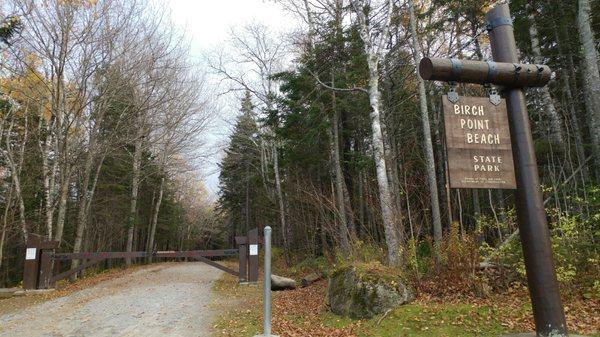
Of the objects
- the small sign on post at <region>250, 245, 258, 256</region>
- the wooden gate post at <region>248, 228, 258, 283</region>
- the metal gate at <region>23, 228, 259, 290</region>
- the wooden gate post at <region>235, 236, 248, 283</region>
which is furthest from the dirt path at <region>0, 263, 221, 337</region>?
the small sign on post at <region>250, 245, 258, 256</region>

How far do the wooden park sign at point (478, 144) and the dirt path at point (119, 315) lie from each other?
4.99m

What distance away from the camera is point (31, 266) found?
38.4 feet

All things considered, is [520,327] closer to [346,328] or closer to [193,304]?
[346,328]

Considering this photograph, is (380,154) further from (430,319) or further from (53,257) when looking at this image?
(53,257)

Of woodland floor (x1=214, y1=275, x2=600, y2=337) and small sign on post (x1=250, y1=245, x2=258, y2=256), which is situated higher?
small sign on post (x1=250, y1=245, x2=258, y2=256)

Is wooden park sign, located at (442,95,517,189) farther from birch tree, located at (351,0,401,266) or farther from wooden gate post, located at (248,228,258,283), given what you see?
wooden gate post, located at (248,228,258,283)

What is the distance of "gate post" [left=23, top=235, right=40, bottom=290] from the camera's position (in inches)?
457

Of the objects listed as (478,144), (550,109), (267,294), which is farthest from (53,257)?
(550,109)

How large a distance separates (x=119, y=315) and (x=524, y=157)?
7.75 metres

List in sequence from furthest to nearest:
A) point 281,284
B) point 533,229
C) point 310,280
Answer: point 310,280, point 281,284, point 533,229

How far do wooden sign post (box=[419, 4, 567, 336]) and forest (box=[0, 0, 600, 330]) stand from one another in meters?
3.26

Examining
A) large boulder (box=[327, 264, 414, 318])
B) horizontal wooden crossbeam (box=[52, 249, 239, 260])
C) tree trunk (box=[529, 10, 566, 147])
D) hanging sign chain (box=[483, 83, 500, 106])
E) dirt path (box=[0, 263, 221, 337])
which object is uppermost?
tree trunk (box=[529, 10, 566, 147])

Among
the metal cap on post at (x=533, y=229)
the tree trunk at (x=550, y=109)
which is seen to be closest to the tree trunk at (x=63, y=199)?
the metal cap on post at (x=533, y=229)

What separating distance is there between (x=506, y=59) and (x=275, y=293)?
28.9 feet
